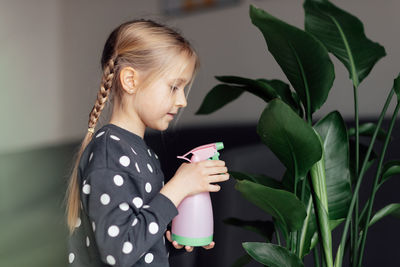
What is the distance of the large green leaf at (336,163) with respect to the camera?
888 millimetres

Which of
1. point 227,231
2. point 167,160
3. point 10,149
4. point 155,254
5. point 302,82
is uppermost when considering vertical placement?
point 302,82

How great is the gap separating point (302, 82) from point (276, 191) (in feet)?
0.74

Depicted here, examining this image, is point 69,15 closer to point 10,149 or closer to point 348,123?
point 10,149

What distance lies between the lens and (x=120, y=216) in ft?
2.24

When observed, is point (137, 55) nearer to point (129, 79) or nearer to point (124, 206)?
point (129, 79)

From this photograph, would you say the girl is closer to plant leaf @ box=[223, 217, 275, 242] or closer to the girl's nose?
the girl's nose

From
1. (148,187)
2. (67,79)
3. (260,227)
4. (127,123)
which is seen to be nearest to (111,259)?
(148,187)

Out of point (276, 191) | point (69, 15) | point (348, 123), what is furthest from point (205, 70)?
point (69, 15)

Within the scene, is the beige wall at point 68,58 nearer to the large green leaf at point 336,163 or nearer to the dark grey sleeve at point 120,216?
the large green leaf at point 336,163

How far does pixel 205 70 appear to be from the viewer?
166cm

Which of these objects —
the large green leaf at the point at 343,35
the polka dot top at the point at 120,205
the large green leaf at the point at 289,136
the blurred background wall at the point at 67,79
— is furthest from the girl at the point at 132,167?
the blurred background wall at the point at 67,79

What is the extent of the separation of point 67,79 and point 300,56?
1.96 m

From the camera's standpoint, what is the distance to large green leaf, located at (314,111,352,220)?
35.0 inches

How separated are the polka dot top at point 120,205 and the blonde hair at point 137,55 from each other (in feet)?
0.21
